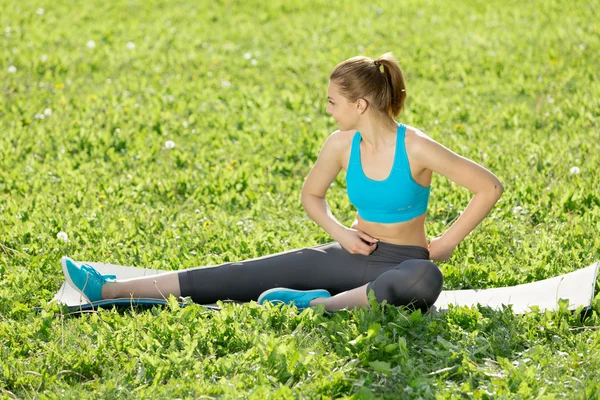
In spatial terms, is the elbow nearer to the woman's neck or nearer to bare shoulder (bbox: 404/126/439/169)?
bare shoulder (bbox: 404/126/439/169)

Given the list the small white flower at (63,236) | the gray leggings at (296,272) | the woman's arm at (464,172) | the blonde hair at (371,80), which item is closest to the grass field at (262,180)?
the small white flower at (63,236)

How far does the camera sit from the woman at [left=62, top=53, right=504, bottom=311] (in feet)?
12.9

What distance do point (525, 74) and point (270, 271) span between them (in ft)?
16.6

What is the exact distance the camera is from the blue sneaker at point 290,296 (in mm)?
4031

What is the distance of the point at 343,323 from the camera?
3725 millimetres

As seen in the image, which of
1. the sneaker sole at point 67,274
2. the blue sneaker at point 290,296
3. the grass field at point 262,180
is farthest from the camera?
the sneaker sole at point 67,274

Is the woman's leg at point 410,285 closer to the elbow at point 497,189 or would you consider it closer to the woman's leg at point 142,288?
the elbow at point 497,189

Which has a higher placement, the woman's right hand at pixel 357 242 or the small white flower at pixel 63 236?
the woman's right hand at pixel 357 242

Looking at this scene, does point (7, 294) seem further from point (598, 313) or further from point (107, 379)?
point (598, 313)

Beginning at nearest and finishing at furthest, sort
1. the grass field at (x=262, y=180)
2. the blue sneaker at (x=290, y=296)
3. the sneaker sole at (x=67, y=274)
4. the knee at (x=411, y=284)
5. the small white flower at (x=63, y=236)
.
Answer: the grass field at (x=262, y=180) → the knee at (x=411, y=284) → the blue sneaker at (x=290, y=296) → the sneaker sole at (x=67, y=274) → the small white flower at (x=63, y=236)

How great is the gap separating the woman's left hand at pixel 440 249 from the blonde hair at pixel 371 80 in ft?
2.37

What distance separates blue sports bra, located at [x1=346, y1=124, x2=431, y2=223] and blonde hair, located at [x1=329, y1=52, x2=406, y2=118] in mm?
174

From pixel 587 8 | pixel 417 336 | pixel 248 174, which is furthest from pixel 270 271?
pixel 587 8

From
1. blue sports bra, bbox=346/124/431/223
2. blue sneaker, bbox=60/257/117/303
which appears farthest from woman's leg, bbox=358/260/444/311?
blue sneaker, bbox=60/257/117/303
